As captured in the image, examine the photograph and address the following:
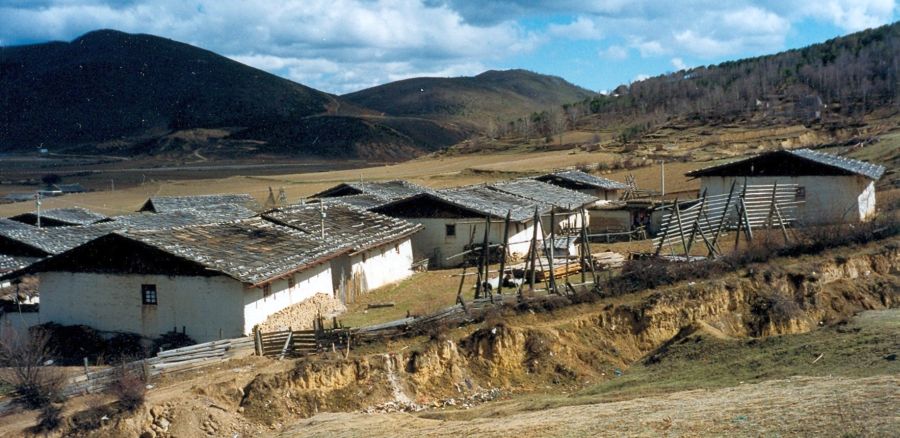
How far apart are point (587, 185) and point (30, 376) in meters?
41.7

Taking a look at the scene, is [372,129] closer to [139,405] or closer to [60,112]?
[60,112]

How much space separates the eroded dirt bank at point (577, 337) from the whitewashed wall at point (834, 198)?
1050 cm

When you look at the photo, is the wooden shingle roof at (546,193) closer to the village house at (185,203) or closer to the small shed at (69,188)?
the village house at (185,203)

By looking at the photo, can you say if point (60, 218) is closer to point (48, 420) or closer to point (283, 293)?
point (283, 293)

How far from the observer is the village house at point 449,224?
37531 mm

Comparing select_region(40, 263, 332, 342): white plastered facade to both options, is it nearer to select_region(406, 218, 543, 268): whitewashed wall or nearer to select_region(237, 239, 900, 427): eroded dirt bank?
select_region(237, 239, 900, 427): eroded dirt bank

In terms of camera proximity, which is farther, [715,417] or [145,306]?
[145,306]

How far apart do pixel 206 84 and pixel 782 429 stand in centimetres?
19178

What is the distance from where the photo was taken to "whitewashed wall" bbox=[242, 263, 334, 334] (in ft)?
75.3

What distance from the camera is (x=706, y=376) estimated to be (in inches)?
725

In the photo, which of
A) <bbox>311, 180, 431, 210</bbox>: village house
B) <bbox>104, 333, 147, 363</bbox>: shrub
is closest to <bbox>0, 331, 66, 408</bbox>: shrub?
<bbox>104, 333, 147, 363</bbox>: shrub

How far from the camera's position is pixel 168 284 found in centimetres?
Result: 2330

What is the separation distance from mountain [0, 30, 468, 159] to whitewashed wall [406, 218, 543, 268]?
111 metres

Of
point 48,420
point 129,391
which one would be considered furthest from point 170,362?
point 48,420
